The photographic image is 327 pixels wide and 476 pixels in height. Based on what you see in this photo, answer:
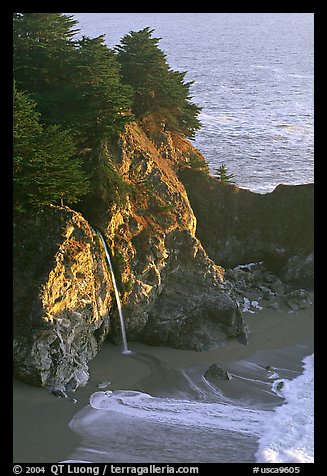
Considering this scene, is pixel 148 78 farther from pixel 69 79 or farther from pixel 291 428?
pixel 291 428

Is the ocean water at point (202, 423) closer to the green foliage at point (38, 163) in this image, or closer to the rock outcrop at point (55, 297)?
the rock outcrop at point (55, 297)

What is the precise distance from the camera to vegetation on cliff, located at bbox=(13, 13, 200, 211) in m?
18.8

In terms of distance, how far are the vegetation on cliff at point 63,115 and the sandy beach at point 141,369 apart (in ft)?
20.9

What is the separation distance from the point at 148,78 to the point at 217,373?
1443 cm

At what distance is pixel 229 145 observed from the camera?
48.6 metres

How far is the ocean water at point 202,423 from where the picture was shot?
55.0 feet

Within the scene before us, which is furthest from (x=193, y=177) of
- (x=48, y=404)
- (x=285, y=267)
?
(x=48, y=404)

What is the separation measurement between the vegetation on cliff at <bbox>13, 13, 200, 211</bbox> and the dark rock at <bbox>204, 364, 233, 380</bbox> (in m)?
7.62

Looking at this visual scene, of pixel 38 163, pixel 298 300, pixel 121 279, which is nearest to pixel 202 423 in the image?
pixel 121 279

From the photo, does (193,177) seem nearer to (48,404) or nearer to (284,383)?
(284,383)
